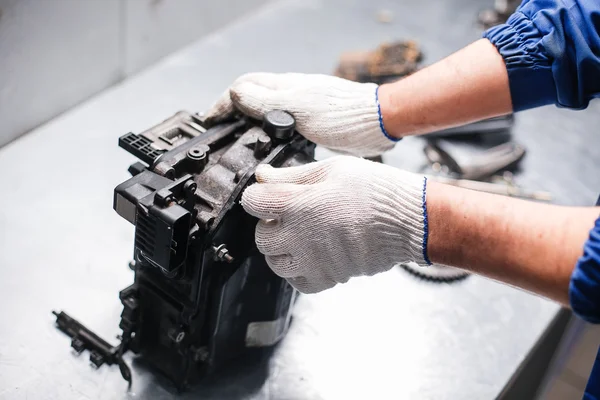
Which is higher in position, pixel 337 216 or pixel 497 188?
pixel 337 216

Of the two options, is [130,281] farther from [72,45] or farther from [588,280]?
[588,280]

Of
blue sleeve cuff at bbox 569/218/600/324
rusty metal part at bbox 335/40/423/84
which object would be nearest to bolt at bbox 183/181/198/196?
blue sleeve cuff at bbox 569/218/600/324

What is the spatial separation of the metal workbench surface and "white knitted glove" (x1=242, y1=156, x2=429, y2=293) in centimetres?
29

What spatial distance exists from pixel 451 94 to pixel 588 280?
0.49m

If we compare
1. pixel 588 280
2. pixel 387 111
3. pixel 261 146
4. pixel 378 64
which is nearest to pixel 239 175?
pixel 261 146

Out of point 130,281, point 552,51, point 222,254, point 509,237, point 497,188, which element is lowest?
point 130,281

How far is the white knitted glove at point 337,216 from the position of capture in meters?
0.93

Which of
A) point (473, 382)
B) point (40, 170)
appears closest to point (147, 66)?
point (40, 170)

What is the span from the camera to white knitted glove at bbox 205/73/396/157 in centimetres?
112

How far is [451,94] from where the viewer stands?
1.15m

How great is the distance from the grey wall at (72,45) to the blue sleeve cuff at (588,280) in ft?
3.75

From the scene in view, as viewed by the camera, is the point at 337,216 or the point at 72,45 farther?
the point at 72,45

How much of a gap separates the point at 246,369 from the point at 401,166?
0.67m

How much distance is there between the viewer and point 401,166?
158 cm
